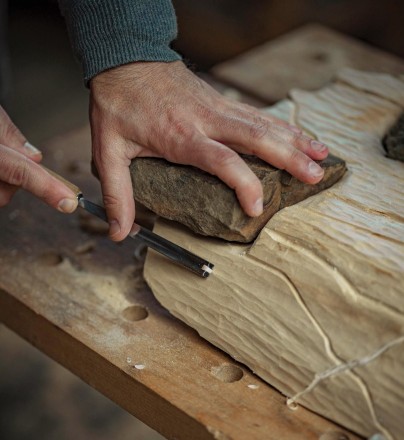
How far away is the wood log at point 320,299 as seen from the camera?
1023 mm

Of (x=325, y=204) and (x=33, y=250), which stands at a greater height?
(x=325, y=204)

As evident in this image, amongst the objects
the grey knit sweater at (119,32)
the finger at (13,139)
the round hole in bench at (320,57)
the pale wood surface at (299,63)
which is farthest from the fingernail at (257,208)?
the round hole in bench at (320,57)

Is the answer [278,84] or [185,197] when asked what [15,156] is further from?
[278,84]

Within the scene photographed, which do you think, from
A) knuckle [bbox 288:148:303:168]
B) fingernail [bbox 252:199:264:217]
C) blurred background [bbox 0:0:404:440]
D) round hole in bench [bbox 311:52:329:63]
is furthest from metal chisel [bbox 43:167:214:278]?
blurred background [bbox 0:0:404:440]

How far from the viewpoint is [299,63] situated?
211 centimetres

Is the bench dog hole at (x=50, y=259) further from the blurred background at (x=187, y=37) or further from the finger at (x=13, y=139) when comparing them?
the blurred background at (x=187, y=37)

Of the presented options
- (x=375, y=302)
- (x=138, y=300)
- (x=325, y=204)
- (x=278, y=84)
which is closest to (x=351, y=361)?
(x=375, y=302)

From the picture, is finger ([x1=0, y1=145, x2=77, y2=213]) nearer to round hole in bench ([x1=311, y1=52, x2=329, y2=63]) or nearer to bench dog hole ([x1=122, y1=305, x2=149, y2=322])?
bench dog hole ([x1=122, y1=305, x2=149, y2=322])

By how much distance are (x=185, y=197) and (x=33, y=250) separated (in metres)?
0.40

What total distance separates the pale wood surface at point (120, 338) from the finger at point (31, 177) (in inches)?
7.7

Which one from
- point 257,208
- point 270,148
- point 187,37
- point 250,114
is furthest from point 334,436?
point 187,37

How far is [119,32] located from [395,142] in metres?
0.60

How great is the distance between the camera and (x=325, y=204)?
3.94 ft

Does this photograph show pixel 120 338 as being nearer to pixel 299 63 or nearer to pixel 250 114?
pixel 250 114
